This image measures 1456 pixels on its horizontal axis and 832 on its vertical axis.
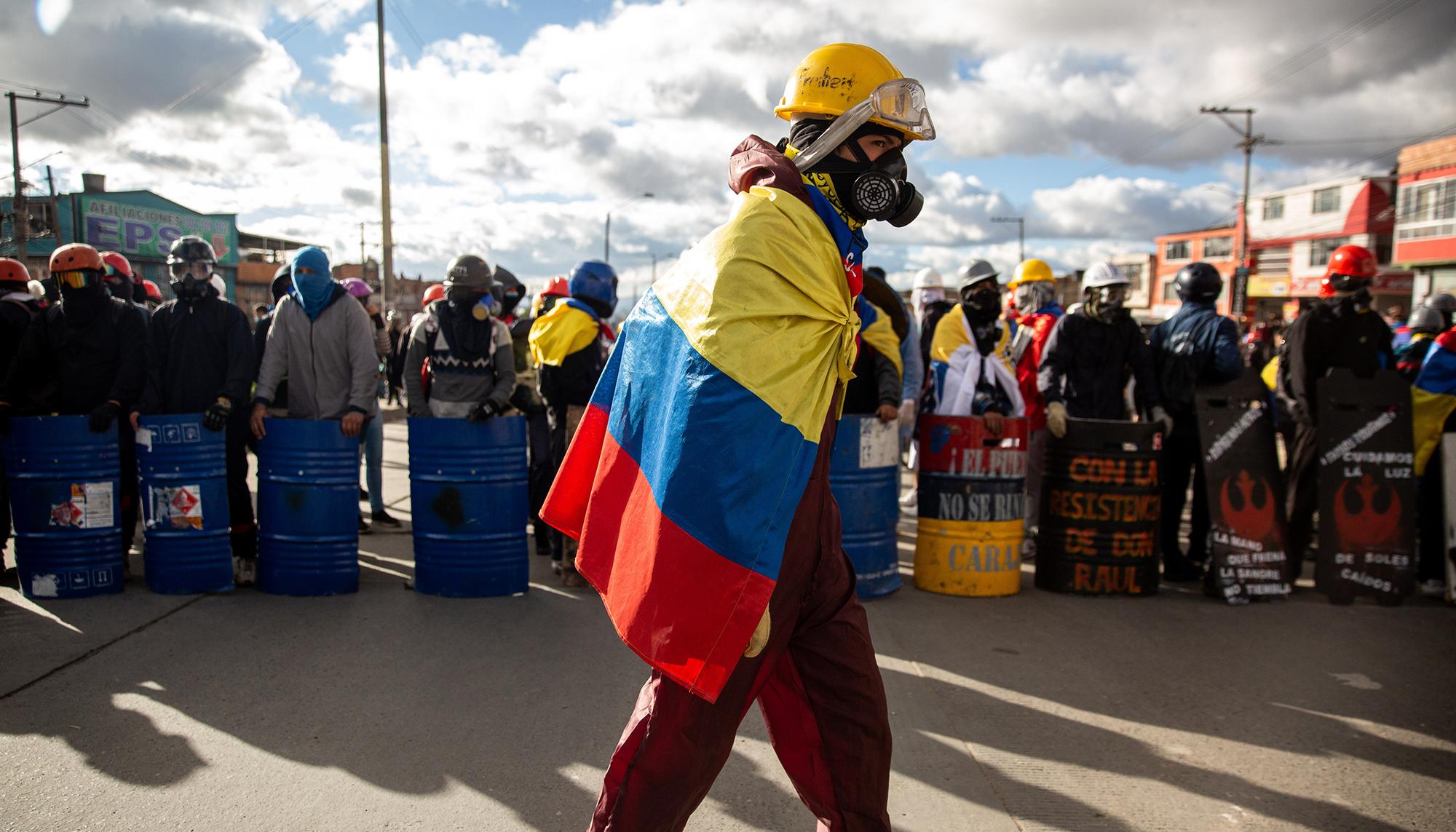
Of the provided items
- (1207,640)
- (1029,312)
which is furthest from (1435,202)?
(1207,640)

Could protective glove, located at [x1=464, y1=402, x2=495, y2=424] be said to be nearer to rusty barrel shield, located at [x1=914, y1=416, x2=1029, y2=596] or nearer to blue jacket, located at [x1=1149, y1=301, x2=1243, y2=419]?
rusty barrel shield, located at [x1=914, y1=416, x2=1029, y2=596]

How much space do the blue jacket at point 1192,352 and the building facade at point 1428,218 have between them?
41.8m

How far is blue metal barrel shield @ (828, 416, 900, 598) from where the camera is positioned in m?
5.51

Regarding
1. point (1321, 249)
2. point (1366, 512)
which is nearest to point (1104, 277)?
point (1366, 512)

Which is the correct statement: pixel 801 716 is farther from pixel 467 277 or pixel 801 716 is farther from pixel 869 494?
pixel 467 277

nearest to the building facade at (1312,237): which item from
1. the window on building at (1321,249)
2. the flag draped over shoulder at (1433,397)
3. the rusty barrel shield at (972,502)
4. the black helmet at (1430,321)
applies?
the window on building at (1321,249)

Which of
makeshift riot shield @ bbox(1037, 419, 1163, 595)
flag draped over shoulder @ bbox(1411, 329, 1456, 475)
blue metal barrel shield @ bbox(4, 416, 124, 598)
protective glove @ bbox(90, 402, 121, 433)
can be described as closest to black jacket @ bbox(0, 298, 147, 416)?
protective glove @ bbox(90, 402, 121, 433)

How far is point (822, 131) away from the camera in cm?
232

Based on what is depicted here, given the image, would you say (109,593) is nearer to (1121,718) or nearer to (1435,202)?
(1121,718)

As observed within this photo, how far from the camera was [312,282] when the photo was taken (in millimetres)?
5805

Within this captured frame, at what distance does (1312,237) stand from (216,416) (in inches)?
2578

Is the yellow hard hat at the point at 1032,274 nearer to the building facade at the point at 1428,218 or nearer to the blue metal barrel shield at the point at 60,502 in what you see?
the blue metal barrel shield at the point at 60,502

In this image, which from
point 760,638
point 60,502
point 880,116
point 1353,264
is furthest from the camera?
point 1353,264

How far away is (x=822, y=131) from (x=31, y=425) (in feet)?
16.9
